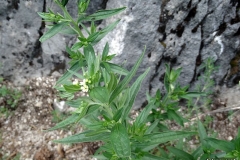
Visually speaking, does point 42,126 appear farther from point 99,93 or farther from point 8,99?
point 99,93

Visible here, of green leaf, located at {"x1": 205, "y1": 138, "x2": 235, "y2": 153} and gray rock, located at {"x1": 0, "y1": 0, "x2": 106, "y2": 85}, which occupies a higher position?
gray rock, located at {"x1": 0, "y1": 0, "x2": 106, "y2": 85}

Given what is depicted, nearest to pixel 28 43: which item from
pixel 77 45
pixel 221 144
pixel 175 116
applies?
pixel 77 45

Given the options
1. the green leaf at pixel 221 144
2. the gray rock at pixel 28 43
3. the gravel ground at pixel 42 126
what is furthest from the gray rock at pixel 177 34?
the green leaf at pixel 221 144

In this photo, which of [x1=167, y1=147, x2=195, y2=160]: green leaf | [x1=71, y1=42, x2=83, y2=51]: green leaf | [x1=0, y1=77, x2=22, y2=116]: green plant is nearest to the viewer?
[x1=71, y1=42, x2=83, y2=51]: green leaf

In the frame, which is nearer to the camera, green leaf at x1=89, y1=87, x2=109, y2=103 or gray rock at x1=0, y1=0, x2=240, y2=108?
green leaf at x1=89, y1=87, x2=109, y2=103

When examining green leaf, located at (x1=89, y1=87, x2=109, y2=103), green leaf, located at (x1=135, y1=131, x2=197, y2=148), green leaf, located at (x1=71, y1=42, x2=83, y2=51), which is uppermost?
green leaf, located at (x1=71, y1=42, x2=83, y2=51)

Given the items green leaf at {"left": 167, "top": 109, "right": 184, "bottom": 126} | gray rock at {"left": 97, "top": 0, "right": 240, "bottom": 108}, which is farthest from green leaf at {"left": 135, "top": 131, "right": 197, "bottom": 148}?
gray rock at {"left": 97, "top": 0, "right": 240, "bottom": 108}

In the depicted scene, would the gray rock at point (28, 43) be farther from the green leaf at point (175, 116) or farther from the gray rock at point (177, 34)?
the green leaf at point (175, 116)

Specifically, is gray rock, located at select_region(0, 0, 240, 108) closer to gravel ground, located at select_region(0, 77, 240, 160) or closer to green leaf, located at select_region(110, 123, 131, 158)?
gravel ground, located at select_region(0, 77, 240, 160)
